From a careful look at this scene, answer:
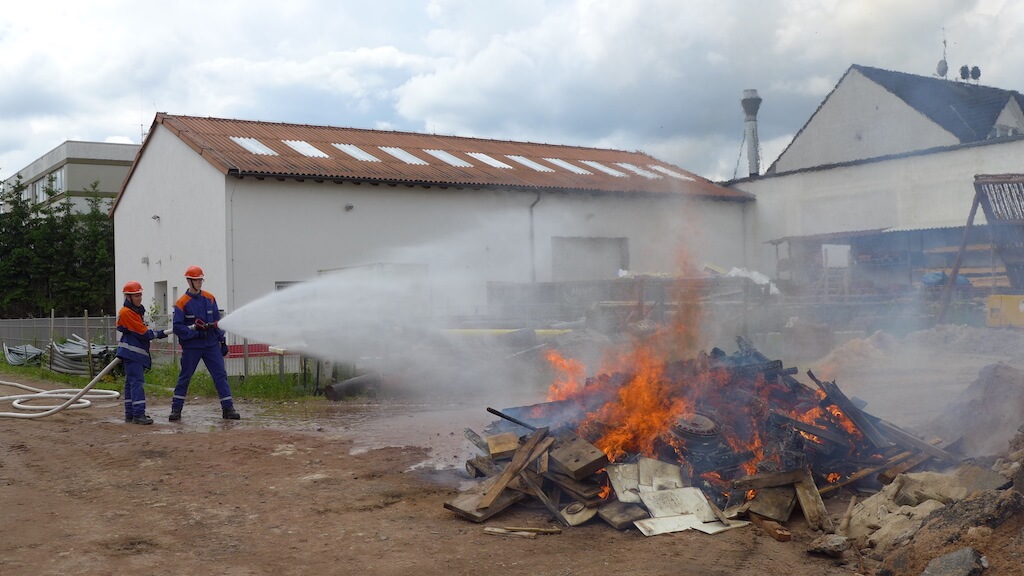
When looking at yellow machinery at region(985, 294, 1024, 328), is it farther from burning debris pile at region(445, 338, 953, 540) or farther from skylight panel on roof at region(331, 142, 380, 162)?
skylight panel on roof at region(331, 142, 380, 162)

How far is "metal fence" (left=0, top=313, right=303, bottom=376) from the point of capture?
15.8m

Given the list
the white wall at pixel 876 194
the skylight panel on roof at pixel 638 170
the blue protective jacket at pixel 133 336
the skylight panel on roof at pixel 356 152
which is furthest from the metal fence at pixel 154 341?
the white wall at pixel 876 194

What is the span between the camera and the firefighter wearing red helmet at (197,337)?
1145cm

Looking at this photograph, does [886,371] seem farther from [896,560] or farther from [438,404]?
[896,560]

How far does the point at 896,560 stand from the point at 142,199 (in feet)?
83.9

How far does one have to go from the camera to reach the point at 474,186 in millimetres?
23469

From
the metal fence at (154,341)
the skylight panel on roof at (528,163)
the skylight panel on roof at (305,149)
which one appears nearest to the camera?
the metal fence at (154,341)

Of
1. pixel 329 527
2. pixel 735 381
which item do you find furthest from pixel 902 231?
pixel 329 527

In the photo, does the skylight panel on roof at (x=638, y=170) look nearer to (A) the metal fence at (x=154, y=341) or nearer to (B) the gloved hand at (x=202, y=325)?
(A) the metal fence at (x=154, y=341)

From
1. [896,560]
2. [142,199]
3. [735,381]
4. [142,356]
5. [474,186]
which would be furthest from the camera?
[142,199]

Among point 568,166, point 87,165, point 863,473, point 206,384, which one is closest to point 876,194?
point 568,166

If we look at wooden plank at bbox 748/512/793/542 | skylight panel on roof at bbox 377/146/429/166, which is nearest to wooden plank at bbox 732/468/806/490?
wooden plank at bbox 748/512/793/542

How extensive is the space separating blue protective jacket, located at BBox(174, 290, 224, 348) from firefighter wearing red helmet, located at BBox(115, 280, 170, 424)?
1.06 feet

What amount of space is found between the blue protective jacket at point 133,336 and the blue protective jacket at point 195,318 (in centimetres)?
45
